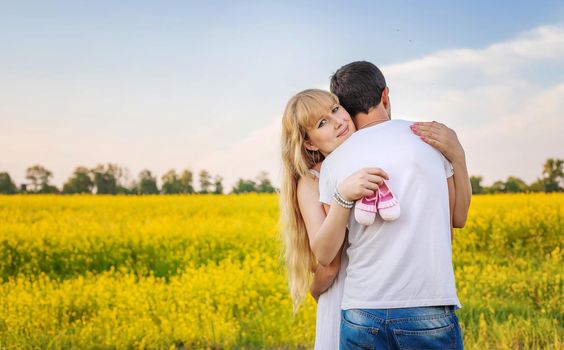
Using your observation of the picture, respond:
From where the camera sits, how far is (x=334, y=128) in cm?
263

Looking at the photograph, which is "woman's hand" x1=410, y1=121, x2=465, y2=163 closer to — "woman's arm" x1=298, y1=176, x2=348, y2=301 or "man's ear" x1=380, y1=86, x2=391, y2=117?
"man's ear" x1=380, y1=86, x2=391, y2=117

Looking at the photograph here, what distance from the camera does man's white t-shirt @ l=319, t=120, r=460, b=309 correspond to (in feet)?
7.90

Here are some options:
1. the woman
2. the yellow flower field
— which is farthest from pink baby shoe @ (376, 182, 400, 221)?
the yellow flower field

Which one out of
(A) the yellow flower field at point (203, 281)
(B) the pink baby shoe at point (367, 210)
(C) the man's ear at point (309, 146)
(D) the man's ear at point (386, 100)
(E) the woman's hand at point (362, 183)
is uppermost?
(D) the man's ear at point (386, 100)

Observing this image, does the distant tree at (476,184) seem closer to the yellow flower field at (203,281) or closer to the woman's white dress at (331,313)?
the yellow flower field at (203,281)

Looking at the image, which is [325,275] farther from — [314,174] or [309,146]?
[309,146]

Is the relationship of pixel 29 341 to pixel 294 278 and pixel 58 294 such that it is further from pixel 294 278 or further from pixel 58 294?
pixel 294 278

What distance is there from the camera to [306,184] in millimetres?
2775

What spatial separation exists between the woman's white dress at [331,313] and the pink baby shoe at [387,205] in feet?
1.30

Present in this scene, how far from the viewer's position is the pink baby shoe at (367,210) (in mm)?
2352

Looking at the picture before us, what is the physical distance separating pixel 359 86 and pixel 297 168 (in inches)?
16.5

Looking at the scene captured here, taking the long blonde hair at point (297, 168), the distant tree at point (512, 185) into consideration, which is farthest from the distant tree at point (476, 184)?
the long blonde hair at point (297, 168)

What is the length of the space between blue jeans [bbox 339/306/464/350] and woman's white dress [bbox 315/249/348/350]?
0.86ft

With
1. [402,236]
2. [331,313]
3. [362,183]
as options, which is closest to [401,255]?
[402,236]
